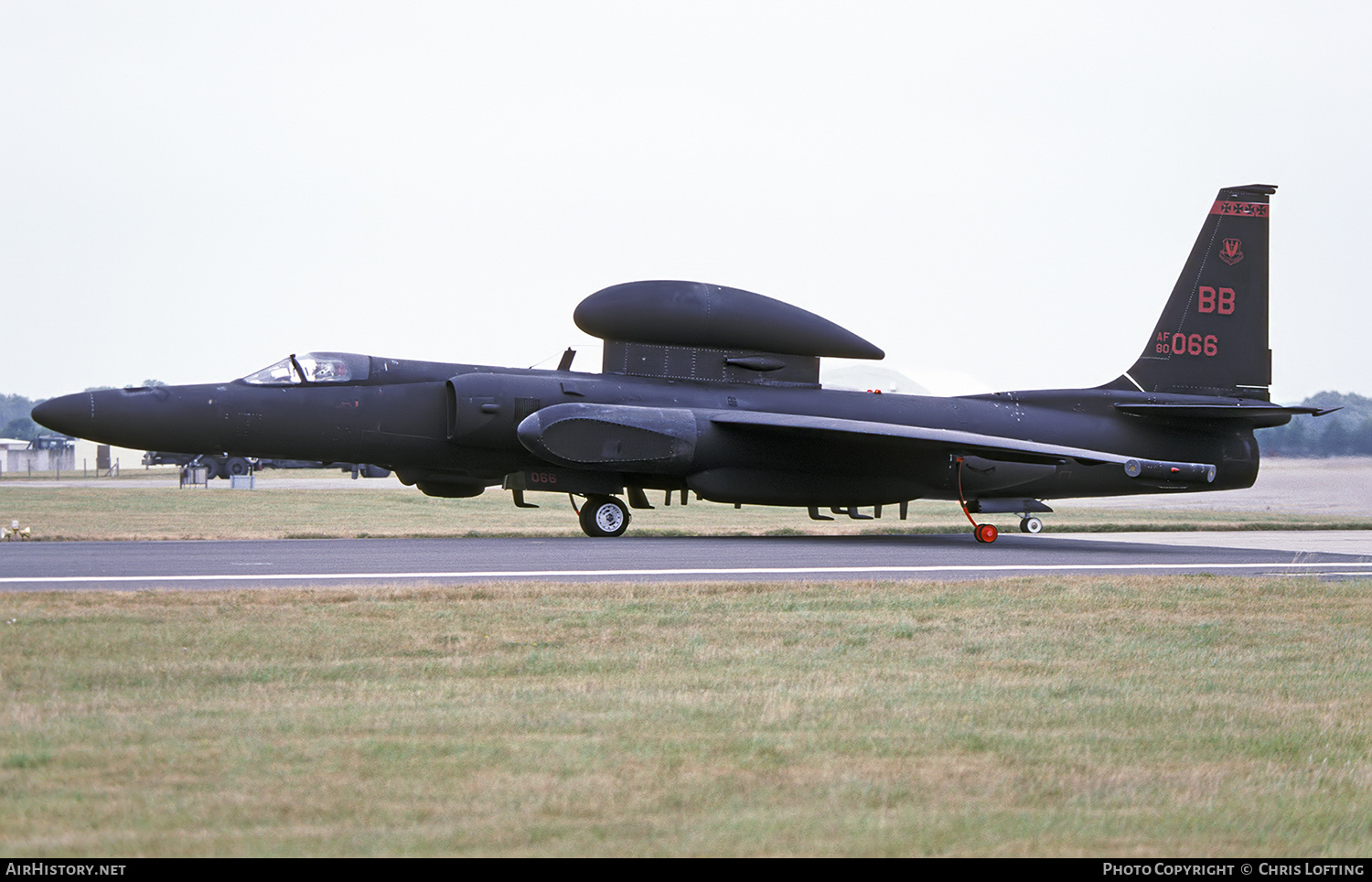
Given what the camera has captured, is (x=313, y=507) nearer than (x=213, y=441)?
No

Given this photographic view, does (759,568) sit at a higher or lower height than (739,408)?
lower

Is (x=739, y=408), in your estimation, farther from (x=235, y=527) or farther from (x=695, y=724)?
(x=695, y=724)

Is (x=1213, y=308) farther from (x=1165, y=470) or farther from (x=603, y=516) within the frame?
(x=603, y=516)

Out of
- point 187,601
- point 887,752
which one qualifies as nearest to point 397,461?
point 187,601

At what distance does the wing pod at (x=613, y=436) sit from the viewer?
702 inches

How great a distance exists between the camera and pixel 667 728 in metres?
5.87

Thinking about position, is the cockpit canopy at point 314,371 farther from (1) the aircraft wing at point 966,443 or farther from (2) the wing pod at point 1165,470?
(2) the wing pod at point 1165,470

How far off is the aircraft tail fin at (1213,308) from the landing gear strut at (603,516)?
8971 millimetres

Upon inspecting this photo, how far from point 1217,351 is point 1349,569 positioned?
9021mm

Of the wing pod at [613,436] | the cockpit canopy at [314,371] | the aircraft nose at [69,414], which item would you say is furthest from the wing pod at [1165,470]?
the aircraft nose at [69,414]

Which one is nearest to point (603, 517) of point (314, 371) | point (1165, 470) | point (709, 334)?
point (709, 334)

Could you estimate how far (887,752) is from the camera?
5484 millimetres

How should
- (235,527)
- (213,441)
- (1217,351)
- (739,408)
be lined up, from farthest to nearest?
(235,527), (1217,351), (739,408), (213,441)

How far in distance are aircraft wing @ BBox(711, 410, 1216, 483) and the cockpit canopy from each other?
203 inches
